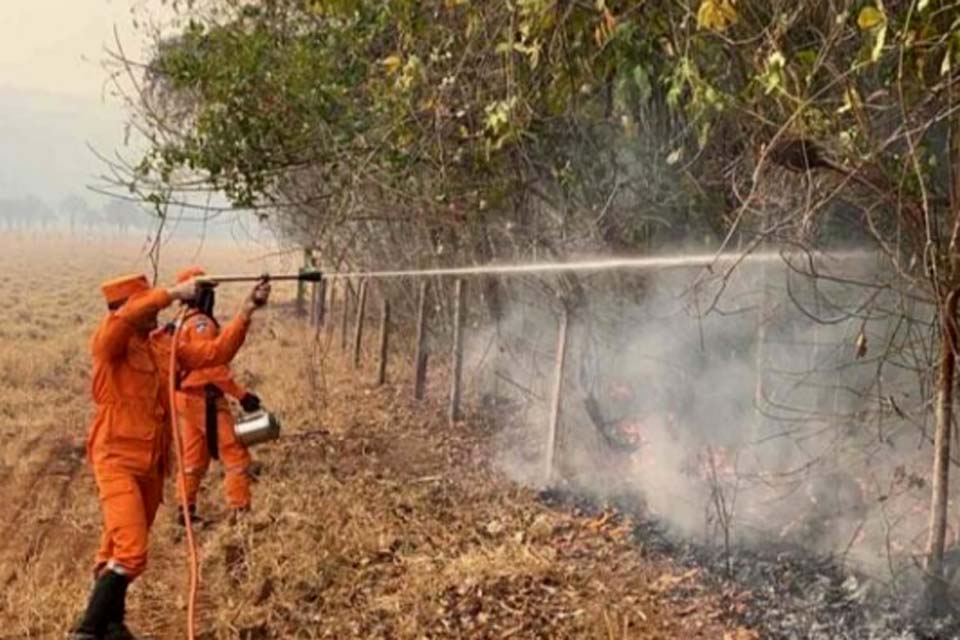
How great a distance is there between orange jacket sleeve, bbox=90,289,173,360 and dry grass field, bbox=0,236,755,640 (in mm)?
1490

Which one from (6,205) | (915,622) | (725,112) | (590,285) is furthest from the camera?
(6,205)

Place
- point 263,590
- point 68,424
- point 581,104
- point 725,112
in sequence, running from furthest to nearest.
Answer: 1. point 68,424
2. point 581,104
3. point 263,590
4. point 725,112

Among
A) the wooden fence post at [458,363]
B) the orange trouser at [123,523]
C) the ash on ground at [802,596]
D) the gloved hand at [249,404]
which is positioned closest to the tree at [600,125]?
the ash on ground at [802,596]

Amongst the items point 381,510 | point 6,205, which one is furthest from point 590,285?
point 6,205

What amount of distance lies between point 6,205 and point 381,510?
651 ft

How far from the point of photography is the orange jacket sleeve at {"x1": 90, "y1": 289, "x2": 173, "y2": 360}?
4.94 meters

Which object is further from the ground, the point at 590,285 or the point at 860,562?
the point at 590,285

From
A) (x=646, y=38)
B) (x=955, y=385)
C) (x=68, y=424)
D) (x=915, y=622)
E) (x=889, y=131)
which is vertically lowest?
(x=68, y=424)

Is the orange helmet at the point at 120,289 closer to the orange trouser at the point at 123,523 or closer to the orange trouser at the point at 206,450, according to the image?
the orange trouser at the point at 123,523

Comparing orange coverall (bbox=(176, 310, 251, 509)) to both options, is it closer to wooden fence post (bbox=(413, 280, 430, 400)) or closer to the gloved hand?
the gloved hand

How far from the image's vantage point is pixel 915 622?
436cm

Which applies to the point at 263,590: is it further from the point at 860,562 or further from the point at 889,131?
the point at 889,131

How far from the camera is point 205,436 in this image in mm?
7391

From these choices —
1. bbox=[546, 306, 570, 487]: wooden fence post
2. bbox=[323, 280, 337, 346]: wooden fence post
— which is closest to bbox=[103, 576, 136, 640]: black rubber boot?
bbox=[546, 306, 570, 487]: wooden fence post
